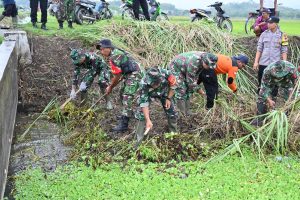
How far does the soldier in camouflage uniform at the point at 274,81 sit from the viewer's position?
21.2 ft

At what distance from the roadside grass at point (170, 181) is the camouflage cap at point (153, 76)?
44.0 inches

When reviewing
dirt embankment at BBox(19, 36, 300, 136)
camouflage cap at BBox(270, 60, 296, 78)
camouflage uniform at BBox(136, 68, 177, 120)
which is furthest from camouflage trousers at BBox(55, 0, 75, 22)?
camouflage cap at BBox(270, 60, 296, 78)

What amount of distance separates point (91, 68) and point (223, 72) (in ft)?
8.21

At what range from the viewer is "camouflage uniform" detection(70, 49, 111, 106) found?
25.3 ft

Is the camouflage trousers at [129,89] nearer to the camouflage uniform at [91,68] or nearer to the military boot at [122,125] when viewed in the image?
the military boot at [122,125]

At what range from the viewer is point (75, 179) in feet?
18.0

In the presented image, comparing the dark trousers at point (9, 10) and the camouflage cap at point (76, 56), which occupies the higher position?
the dark trousers at point (9, 10)

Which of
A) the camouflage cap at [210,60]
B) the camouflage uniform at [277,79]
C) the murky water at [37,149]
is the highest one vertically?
the camouflage cap at [210,60]

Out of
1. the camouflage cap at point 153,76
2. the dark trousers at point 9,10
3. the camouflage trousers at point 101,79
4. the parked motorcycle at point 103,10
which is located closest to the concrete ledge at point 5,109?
the camouflage trousers at point 101,79

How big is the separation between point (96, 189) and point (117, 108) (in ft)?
11.4

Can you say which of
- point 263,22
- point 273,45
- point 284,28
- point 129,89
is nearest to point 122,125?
point 129,89

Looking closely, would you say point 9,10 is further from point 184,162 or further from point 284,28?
point 284,28

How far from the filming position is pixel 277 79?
261 inches

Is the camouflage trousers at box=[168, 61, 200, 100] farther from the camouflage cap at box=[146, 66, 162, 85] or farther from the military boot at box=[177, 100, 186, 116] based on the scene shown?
the camouflage cap at box=[146, 66, 162, 85]
